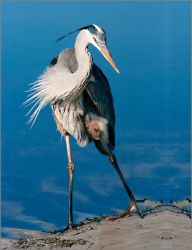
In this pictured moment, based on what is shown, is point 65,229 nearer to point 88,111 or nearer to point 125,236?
point 125,236

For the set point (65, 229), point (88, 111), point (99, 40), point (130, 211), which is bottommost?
point (65, 229)

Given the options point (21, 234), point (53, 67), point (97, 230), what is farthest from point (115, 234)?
point (53, 67)

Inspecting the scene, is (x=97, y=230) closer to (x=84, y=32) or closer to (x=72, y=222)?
(x=72, y=222)

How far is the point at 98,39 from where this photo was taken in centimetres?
497

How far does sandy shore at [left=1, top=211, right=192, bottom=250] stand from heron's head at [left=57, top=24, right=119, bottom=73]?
1.05 m

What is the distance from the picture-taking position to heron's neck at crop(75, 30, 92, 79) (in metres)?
5.10

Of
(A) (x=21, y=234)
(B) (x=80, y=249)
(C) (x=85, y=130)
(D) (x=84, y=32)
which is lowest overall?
(B) (x=80, y=249)

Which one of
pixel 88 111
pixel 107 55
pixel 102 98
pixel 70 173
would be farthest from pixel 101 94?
pixel 70 173

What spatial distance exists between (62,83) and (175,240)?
127cm

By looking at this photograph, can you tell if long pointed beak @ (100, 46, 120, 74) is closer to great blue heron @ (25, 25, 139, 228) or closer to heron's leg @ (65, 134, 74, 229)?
great blue heron @ (25, 25, 139, 228)

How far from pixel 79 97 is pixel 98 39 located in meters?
0.50

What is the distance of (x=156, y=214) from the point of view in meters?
5.32

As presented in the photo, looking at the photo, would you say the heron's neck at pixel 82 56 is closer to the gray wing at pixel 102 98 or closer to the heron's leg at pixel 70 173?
the gray wing at pixel 102 98

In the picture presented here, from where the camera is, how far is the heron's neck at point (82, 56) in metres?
5.10
